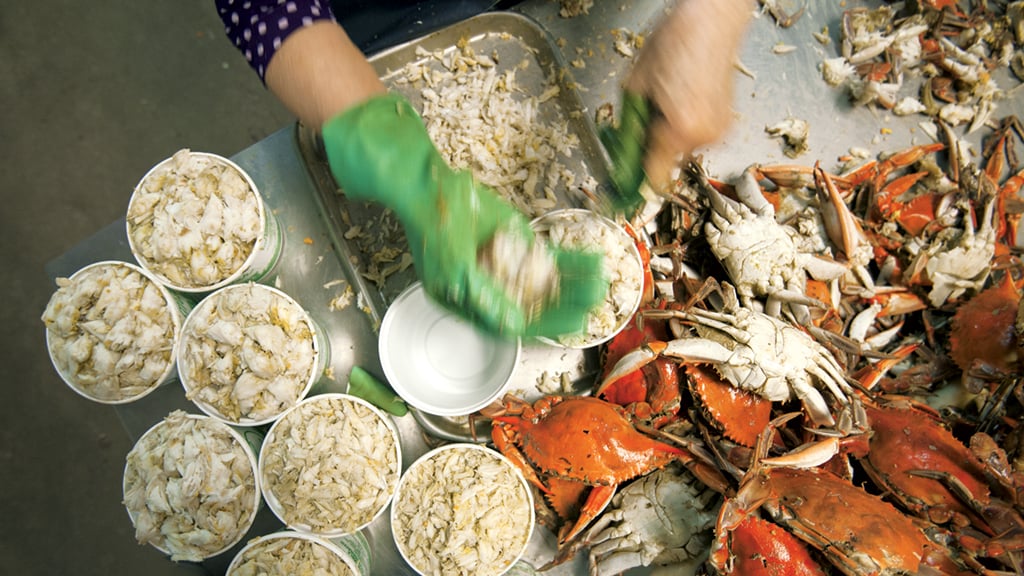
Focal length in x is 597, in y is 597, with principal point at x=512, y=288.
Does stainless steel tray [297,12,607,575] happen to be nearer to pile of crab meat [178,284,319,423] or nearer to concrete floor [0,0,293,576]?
pile of crab meat [178,284,319,423]

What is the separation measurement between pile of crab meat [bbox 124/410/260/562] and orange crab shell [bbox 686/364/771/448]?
43.2 inches

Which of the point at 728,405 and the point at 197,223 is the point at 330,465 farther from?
the point at 728,405

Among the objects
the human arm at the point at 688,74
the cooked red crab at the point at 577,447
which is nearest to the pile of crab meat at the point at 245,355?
the cooked red crab at the point at 577,447

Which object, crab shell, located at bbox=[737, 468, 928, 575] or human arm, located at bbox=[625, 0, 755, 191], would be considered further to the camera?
crab shell, located at bbox=[737, 468, 928, 575]

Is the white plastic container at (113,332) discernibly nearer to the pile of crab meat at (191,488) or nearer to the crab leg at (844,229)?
the pile of crab meat at (191,488)

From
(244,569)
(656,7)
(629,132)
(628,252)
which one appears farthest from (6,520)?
(656,7)

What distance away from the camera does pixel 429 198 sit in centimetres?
105

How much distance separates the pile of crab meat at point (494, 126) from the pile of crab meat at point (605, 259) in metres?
0.14

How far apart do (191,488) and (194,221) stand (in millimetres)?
621

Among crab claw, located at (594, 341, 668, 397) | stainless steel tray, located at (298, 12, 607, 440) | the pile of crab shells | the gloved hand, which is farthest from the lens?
the pile of crab shells

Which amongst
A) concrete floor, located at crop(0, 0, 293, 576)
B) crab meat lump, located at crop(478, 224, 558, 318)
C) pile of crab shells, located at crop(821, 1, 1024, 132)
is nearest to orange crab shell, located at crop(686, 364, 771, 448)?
crab meat lump, located at crop(478, 224, 558, 318)

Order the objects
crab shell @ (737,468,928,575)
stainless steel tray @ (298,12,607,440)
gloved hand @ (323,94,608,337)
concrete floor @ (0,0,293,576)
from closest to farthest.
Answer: gloved hand @ (323,94,608,337), crab shell @ (737,468,928,575), stainless steel tray @ (298,12,607,440), concrete floor @ (0,0,293,576)

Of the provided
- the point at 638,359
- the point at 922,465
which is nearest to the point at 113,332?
the point at 638,359

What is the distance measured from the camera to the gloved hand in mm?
1029
